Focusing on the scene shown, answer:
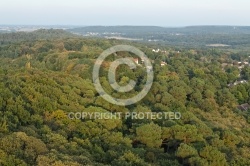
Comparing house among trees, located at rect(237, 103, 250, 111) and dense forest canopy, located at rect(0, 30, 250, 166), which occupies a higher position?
dense forest canopy, located at rect(0, 30, 250, 166)

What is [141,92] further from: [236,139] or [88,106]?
[236,139]

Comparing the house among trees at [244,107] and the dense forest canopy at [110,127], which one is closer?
the dense forest canopy at [110,127]

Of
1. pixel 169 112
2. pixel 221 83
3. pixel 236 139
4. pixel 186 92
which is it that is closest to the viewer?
pixel 236 139

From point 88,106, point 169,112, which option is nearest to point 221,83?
point 169,112

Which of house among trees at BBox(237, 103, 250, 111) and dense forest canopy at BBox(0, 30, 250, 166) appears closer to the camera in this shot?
dense forest canopy at BBox(0, 30, 250, 166)

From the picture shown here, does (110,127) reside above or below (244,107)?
above

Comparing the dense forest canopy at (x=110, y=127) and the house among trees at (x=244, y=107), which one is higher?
the dense forest canopy at (x=110, y=127)

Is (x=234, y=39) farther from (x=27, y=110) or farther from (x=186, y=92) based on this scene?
(x=27, y=110)

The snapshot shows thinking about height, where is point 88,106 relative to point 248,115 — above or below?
above

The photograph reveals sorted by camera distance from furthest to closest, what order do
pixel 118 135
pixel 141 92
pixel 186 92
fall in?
pixel 186 92
pixel 141 92
pixel 118 135

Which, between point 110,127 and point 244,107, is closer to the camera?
point 110,127

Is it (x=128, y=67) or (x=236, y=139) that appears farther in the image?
(x=128, y=67)
